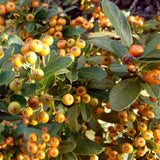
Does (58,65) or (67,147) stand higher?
(58,65)

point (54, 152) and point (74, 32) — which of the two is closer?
point (54, 152)

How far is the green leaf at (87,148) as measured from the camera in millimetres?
1443

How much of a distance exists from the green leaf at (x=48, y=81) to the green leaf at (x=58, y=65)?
0.03 meters

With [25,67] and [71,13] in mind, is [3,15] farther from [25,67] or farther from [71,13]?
[71,13]

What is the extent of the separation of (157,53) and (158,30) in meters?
1.42

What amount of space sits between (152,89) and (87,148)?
72cm

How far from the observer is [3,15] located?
1.96 meters

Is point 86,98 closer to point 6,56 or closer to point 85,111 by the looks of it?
point 85,111

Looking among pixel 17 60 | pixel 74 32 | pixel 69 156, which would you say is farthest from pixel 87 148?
pixel 74 32

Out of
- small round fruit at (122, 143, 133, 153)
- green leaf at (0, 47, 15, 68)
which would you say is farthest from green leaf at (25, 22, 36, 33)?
small round fruit at (122, 143, 133, 153)

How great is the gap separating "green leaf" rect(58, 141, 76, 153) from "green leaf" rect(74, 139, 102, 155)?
152mm

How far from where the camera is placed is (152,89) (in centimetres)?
109

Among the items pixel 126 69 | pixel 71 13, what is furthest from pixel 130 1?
pixel 126 69

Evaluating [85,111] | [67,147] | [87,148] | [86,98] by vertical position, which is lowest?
[87,148]
